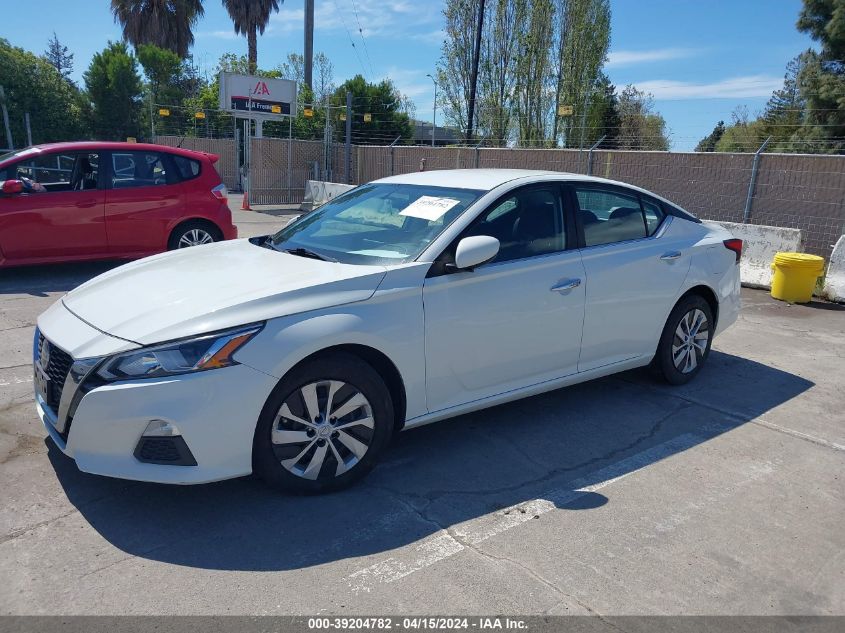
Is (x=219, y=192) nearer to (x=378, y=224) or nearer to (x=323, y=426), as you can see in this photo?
(x=378, y=224)

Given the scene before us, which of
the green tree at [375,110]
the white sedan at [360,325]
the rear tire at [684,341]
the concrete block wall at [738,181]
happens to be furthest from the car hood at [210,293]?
the green tree at [375,110]

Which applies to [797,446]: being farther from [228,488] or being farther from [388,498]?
[228,488]

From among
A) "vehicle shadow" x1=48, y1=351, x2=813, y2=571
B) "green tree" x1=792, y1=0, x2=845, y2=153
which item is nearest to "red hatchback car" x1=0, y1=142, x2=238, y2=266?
"vehicle shadow" x1=48, y1=351, x2=813, y2=571

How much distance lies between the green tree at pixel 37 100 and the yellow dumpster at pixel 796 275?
31.2 m

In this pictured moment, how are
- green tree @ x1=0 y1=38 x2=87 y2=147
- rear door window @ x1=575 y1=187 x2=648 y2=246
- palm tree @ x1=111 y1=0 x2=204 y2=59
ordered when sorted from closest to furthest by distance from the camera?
1. rear door window @ x1=575 y1=187 x2=648 y2=246
2. green tree @ x1=0 y1=38 x2=87 y2=147
3. palm tree @ x1=111 y1=0 x2=204 y2=59

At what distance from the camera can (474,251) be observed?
3807mm

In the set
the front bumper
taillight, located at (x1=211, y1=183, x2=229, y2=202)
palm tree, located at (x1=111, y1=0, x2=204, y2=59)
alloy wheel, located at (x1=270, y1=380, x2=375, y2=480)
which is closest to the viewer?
the front bumper

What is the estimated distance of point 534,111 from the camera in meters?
26.8

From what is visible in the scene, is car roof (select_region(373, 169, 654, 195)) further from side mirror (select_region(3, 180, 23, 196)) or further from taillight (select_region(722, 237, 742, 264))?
side mirror (select_region(3, 180, 23, 196))

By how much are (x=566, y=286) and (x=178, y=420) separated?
8.16 feet

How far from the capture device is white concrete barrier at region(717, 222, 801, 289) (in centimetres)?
967

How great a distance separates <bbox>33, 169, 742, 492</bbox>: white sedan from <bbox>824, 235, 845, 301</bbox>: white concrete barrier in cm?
492

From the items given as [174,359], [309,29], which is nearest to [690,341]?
[174,359]

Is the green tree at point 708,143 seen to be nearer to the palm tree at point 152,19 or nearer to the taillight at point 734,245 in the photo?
the taillight at point 734,245
